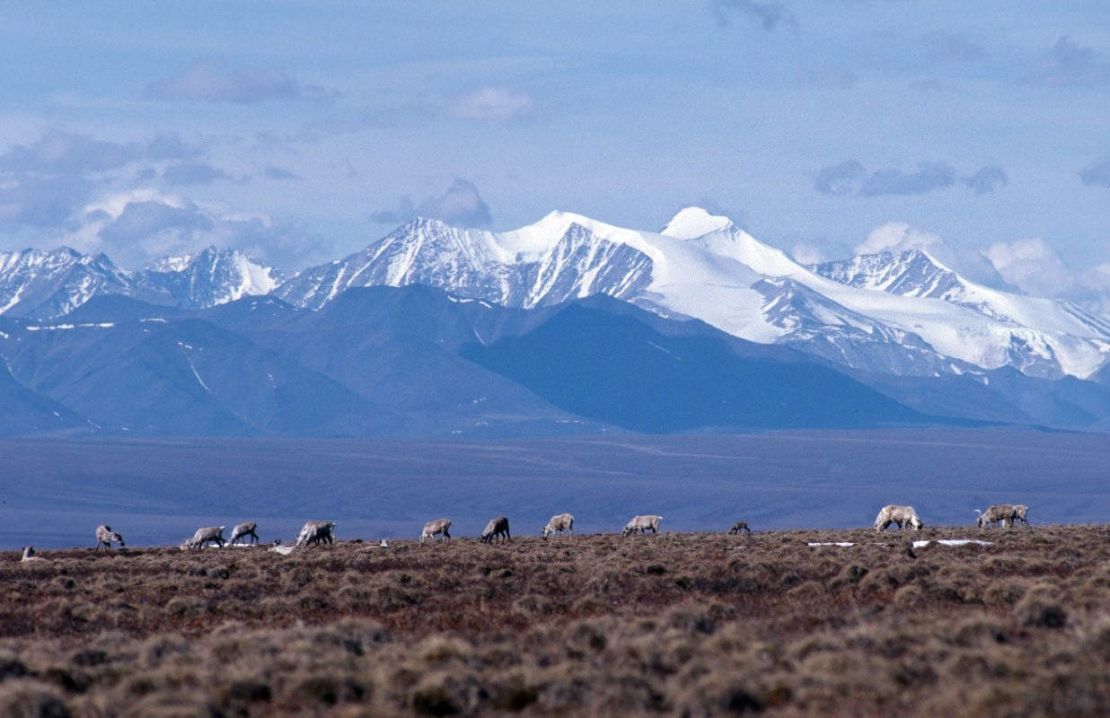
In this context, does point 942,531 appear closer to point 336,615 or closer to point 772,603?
point 772,603

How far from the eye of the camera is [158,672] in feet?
63.6

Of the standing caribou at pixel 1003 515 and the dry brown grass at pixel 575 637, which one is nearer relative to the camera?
the dry brown grass at pixel 575 637

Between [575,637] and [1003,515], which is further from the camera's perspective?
[1003,515]

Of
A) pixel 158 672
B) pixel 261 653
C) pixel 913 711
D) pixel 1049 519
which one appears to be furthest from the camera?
pixel 1049 519

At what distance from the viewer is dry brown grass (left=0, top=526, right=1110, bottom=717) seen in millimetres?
17203

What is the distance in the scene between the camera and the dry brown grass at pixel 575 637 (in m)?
17.2

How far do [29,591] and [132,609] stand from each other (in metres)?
5.60

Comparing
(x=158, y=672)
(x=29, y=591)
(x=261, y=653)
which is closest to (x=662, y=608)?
(x=261, y=653)

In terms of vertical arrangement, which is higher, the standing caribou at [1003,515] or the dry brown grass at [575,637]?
the standing caribou at [1003,515]

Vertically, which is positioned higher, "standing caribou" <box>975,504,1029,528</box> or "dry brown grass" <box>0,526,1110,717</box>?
"standing caribou" <box>975,504,1029,528</box>

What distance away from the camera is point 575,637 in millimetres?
22531

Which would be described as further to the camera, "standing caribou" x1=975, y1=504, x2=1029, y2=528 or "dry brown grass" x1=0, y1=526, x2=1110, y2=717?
"standing caribou" x1=975, y1=504, x2=1029, y2=528

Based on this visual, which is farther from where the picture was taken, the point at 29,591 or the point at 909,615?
the point at 29,591

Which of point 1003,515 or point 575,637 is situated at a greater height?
point 1003,515
